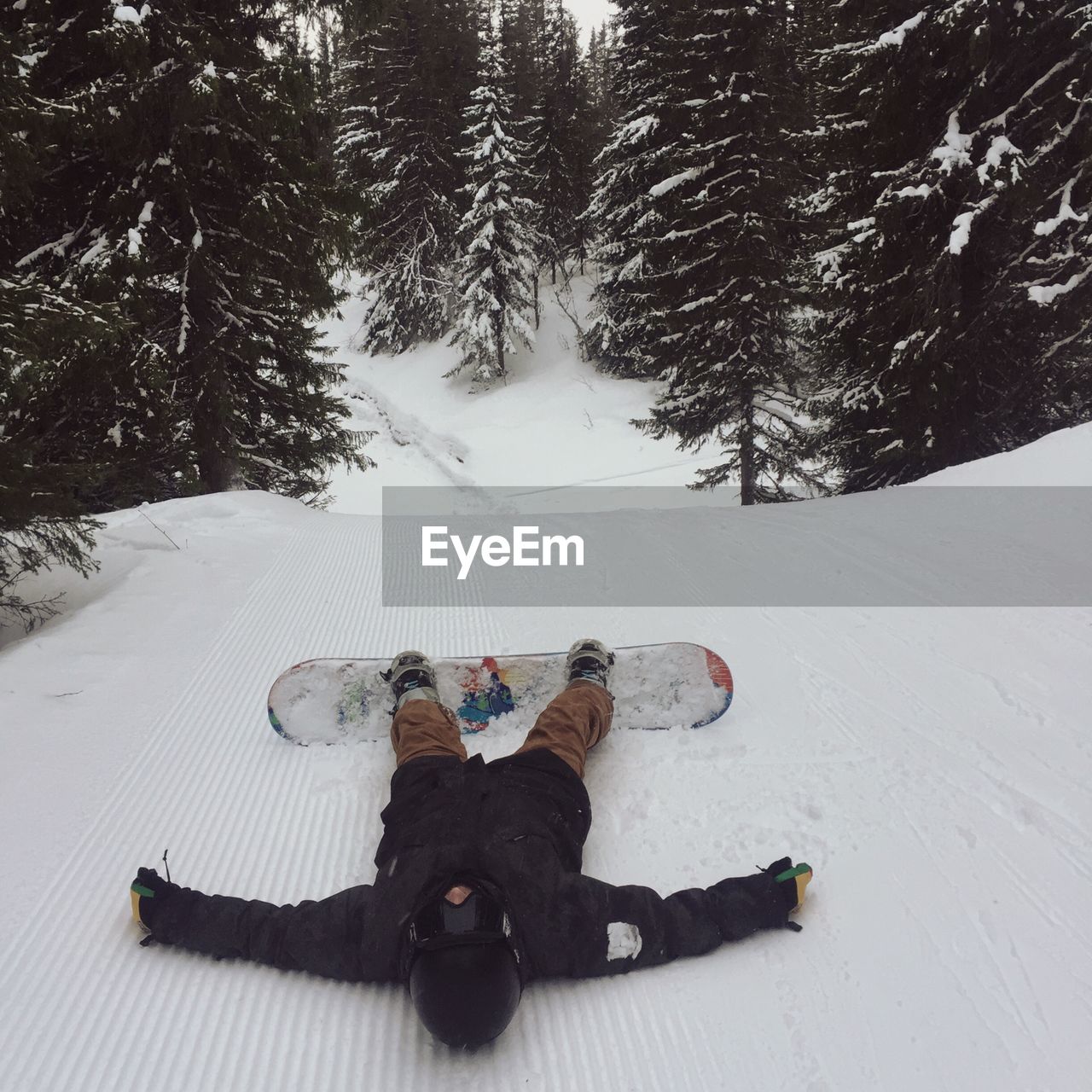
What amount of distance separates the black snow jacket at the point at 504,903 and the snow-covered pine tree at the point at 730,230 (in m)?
10.8

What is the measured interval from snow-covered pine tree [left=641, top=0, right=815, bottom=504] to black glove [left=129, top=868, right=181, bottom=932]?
11.6 metres

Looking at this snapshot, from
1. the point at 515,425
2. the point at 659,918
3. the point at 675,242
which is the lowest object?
the point at 515,425

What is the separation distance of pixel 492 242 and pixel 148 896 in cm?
2361

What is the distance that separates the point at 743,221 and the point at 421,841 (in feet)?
38.7

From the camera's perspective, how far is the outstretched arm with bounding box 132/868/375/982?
231 centimetres

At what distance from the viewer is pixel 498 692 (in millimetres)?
3885

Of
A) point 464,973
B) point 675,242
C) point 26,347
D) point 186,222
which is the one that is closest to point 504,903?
point 464,973

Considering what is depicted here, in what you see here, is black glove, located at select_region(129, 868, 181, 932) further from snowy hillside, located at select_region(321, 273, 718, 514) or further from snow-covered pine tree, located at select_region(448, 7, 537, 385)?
snow-covered pine tree, located at select_region(448, 7, 537, 385)

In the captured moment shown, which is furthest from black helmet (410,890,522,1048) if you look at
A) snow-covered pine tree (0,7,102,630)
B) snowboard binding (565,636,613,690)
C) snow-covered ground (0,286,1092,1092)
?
snow-covered pine tree (0,7,102,630)

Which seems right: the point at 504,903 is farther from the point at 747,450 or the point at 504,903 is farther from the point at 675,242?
the point at 675,242

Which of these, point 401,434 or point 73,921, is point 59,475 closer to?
point 73,921

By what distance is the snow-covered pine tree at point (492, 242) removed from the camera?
2244 centimetres
